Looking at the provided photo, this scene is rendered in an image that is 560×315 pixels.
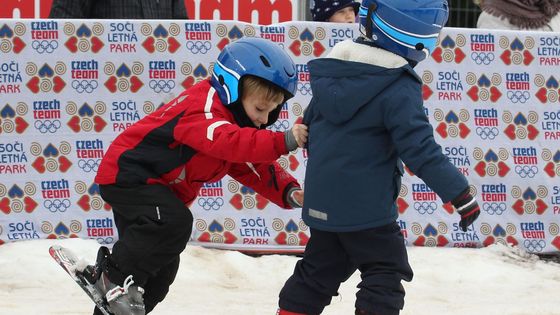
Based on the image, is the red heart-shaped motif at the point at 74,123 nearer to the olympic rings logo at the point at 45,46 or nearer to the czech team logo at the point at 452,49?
the olympic rings logo at the point at 45,46

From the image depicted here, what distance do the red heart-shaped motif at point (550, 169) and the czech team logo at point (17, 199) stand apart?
3.12m

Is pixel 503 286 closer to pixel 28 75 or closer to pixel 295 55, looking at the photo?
pixel 295 55

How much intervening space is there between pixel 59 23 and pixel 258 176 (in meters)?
2.45

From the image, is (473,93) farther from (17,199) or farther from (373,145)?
(373,145)

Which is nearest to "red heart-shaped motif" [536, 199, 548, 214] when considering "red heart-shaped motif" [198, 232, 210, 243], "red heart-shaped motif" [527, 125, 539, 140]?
"red heart-shaped motif" [527, 125, 539, 140]

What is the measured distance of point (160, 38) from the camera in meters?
6.84

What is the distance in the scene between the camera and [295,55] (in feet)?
22.9

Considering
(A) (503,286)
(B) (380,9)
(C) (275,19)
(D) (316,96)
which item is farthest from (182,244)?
(C) (275,19)

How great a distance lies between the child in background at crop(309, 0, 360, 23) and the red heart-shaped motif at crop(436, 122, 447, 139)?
2.87ft

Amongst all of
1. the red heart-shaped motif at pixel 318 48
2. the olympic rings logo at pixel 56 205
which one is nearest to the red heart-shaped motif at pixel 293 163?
the red heart-shaped motif at pixel 318 48

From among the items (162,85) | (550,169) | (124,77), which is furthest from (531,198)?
(124,77)

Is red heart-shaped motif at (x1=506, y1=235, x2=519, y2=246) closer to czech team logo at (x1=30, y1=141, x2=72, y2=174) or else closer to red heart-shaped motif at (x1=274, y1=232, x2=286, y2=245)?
red heart-shaped motif at (x1=274, y1=232, x2=286, y2=245)

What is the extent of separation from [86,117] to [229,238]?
3.64ft

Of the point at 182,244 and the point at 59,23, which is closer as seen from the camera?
the point at 182,244
